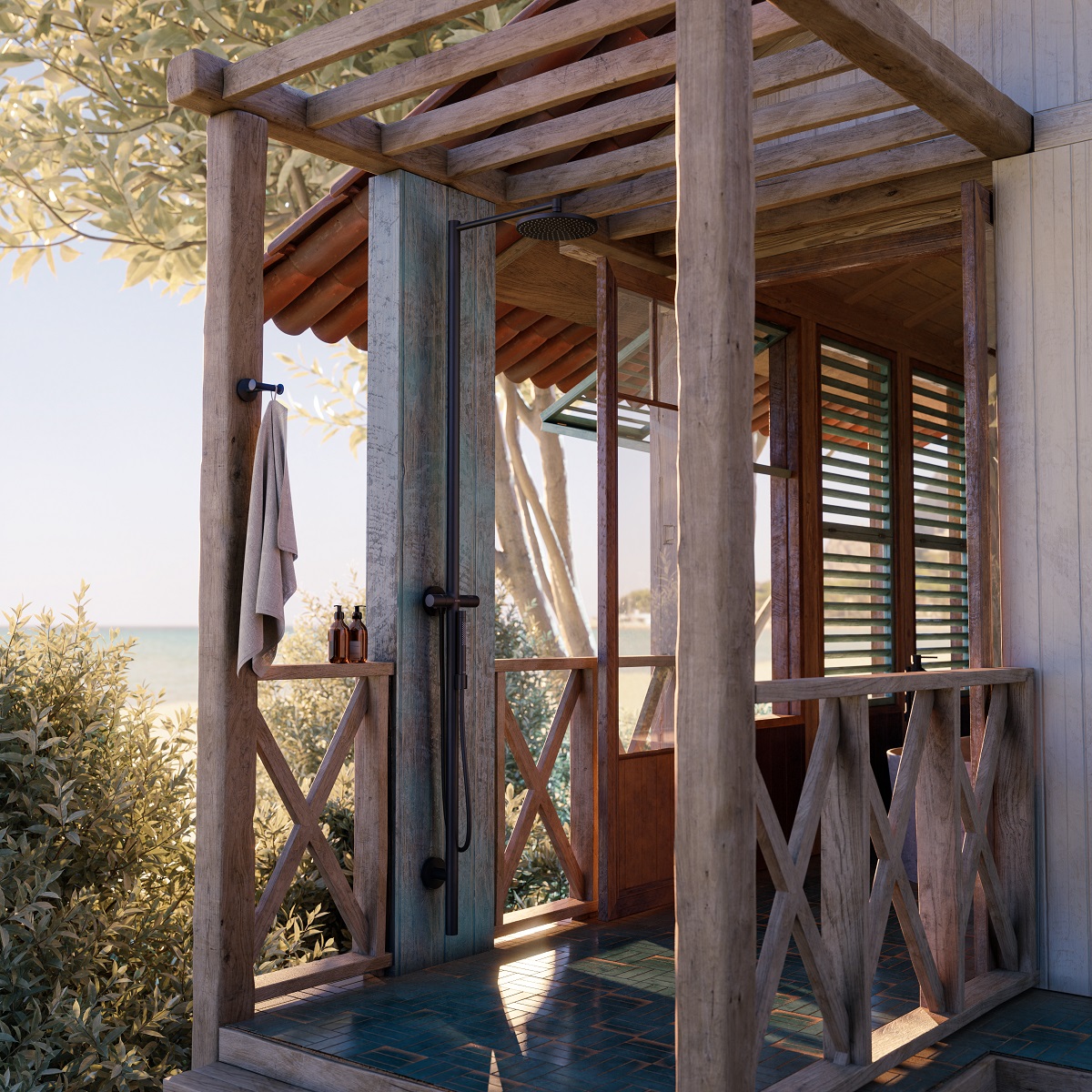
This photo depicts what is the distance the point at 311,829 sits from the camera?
12.1ft

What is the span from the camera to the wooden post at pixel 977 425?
391 centimetres

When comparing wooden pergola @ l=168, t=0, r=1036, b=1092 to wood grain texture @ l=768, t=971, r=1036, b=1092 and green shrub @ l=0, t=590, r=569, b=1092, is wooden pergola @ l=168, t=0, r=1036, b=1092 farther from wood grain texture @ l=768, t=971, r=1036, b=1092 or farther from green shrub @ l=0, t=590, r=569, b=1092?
green shrub @ l=0, t=590, r=569, b=1092

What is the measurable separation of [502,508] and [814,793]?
7.42m

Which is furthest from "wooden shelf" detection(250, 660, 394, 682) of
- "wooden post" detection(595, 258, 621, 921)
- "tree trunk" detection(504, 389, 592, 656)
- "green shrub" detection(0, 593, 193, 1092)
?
"tree trunk" detection(504, 389, 592, 656)

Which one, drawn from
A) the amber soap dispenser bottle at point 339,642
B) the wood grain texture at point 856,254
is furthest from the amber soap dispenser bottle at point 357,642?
the wood grain texture at point 856,254

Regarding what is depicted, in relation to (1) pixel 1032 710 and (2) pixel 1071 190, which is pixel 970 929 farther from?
(2) pixel 1071 190

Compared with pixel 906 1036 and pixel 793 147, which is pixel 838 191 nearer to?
pixel 793 147

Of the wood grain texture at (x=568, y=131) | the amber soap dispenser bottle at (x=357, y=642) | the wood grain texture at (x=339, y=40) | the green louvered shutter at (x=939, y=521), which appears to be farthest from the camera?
the green louvered shutter at (x=939, y=521)

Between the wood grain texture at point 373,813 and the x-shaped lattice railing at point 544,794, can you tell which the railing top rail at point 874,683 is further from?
the x-shaped lattice railing at point 544,794

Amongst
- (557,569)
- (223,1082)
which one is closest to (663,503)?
(223,1082)

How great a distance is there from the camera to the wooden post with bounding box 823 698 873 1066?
2.94 metres

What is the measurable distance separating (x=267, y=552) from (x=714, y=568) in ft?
4.64

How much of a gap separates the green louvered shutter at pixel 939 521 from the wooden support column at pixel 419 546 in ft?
9.62

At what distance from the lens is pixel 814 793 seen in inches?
113
